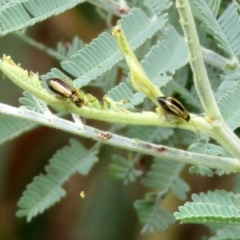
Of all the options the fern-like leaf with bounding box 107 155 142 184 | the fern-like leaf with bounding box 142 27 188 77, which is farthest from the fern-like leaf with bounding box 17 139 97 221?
the fern-like leaf with bounding box 142 27 188 77

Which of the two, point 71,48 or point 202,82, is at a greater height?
point 71,48

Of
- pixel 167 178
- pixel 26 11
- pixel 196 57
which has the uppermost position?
pixel 26 11

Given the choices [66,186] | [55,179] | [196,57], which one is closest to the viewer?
[196,57]

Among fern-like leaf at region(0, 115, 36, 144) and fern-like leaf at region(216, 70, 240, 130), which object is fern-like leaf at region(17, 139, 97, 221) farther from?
fern-like leaf at region(216, 70, 240, 130)

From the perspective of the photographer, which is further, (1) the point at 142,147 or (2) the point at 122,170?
(2) the point at 122,170

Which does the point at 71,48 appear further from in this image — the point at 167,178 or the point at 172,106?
the point at 172,106

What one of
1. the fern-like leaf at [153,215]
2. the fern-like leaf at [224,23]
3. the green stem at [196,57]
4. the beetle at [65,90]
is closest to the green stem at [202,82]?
the green stem at [196,57]

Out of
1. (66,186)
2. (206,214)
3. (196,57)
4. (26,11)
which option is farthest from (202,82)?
(66,186)
